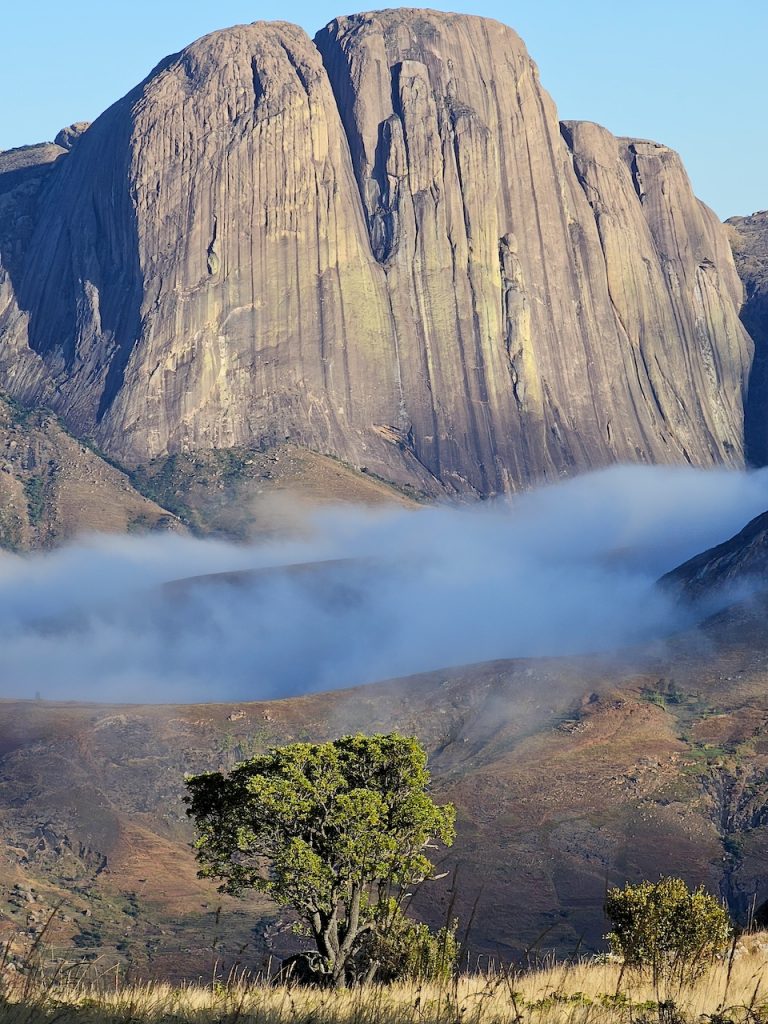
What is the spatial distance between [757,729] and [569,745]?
59.9ft

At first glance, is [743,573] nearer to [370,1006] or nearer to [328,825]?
[328,825]

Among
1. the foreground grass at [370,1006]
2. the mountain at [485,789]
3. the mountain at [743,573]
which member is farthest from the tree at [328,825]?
the mountain at [743,573]

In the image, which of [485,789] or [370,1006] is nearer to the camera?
[370,1006]

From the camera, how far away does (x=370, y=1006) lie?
13.6 meters

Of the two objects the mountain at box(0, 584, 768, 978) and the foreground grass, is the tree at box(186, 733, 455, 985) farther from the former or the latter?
the mountain at box(0, 584, 768, 978)

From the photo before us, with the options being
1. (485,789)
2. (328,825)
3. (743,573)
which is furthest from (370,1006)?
(743,573)

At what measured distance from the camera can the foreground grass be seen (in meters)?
13.0

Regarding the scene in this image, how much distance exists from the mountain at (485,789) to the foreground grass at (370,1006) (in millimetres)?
80658

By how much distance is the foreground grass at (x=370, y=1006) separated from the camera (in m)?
13.0

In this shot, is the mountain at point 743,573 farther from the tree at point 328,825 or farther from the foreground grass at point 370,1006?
the foreground grass at point 370,1006

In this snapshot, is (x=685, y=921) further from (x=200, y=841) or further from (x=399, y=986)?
(x=399, y=986)

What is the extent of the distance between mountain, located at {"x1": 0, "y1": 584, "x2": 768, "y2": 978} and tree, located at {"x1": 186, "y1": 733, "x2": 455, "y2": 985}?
153 feet

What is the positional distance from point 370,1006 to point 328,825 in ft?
121

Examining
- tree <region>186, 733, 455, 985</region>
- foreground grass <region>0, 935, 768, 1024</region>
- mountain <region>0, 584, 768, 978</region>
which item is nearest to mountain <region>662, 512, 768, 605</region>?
mountain <region>0, 584, 768, 978</region>
